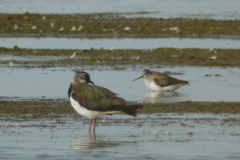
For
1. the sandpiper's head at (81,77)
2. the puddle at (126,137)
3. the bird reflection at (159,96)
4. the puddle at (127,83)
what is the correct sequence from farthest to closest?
the puddle at (127,83) < the bird reflection at (159,96) < the sandpiper's head at (81,77) < the puddle at (126,137)

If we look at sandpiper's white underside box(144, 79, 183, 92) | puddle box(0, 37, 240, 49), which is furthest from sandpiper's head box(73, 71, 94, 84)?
puddle box(0, 37, 240, 49)

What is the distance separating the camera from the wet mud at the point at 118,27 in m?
36.4

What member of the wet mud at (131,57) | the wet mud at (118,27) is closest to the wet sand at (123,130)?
the wet mud at (131,57)

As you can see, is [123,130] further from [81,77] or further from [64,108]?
[64,108]

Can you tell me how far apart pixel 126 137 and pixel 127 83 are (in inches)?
291

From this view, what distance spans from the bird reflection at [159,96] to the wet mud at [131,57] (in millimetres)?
5826

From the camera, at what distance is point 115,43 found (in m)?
30.2

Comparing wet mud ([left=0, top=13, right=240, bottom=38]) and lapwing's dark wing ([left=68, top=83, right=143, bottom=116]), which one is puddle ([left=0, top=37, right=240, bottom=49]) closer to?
wet mud ([left=0, top=13, right=240, bottom=38])

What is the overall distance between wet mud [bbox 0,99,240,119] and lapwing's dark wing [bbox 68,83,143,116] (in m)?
1.48

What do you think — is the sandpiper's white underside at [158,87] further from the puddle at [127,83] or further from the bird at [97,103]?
the bird at [97,103]

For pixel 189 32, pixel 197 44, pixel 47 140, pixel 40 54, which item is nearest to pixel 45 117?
pixel 47 140

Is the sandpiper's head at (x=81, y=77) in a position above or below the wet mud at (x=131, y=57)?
below

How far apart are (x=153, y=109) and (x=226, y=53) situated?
42.6 ft

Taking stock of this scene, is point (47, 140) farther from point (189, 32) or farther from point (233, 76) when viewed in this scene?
point (189, 32)
